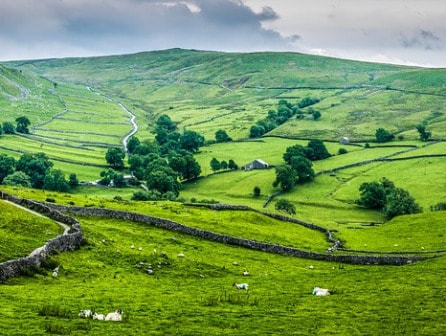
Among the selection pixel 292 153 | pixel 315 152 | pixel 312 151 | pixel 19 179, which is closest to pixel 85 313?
pixel 19 179

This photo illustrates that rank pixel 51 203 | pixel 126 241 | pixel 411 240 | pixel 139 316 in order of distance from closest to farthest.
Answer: pixel 139 316 < pixel 126 241 < pixel 51 203 < pixel 411 240

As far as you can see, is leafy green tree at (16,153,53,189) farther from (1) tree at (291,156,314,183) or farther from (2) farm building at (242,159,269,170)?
(1) tree at (291,156,314,183)

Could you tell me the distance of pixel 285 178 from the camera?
160 m

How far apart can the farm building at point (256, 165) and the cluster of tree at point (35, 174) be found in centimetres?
5790

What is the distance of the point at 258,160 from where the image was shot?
7515 inches

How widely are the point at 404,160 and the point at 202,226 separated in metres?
121

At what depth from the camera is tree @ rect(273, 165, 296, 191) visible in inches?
6314

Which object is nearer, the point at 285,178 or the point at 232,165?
the point at 285,178

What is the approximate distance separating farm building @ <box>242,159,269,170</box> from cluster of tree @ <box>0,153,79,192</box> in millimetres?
57900

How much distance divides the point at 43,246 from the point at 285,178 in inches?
4752

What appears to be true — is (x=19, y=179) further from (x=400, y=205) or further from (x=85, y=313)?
(x=85, y=313)

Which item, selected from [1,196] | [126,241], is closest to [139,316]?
[126,241]

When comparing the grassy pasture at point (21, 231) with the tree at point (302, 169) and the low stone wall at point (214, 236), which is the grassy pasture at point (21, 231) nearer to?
the low stone wall at point (214, 236)

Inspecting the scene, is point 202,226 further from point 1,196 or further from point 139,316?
point 139,316
